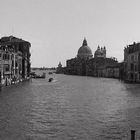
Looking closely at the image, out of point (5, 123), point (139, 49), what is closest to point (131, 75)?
point (139, 49)

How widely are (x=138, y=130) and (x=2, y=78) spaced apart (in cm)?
4864

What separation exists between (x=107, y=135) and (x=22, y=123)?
7169mm

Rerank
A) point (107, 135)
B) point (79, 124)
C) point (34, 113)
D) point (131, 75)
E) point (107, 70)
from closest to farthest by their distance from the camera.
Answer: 1. point (107, 135)
2. point (79, 124)
3. point (34, 113)
4. point (131, 75)
5. point (107, 70)

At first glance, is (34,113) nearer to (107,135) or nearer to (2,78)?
(107,135)

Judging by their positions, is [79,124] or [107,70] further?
[107,70]

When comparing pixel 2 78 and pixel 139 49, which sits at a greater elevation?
pixel 139 49

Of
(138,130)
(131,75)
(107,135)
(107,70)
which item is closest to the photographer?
(107,135)

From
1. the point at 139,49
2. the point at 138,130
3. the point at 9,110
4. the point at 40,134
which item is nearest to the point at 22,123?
the point at 40,134

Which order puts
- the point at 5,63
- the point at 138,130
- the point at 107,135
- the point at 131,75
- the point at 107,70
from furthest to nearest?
the point at 107,70, the point at 131,75, the point at 5,63, the point at 138,130, the point at 107,135

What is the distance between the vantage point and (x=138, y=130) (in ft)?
62.5

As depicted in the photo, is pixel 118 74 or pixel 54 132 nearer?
pixel 54 132

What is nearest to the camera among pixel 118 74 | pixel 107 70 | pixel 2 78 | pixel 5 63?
pixel 2 78

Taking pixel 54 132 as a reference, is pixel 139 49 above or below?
above

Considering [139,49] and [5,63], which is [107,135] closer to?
[5,63]
